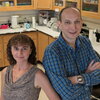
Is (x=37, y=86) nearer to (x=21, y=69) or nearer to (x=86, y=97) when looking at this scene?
(x=21, y=69)

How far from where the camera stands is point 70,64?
1476 mm

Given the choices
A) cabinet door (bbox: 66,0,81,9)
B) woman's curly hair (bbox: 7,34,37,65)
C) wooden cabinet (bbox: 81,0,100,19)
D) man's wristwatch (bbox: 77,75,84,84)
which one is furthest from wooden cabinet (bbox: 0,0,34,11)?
man's wristwatch (bbox: 77,75,84,84)

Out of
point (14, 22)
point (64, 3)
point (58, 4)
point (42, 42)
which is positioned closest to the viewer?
point (64, 3)

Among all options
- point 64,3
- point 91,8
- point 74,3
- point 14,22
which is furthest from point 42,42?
point 91,8

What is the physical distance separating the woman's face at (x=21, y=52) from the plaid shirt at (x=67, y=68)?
13 centimetres

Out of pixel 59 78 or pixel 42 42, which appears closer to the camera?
pixel 59 78

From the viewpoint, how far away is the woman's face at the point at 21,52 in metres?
1.44

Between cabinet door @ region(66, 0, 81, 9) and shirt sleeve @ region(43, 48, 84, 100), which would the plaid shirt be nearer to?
shirt sleeve @ region(43, 48, 84, 100)

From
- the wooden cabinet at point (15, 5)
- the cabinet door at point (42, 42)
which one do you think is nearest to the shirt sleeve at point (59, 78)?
the cabinet door at point (42, 42)

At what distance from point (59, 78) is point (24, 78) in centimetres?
25

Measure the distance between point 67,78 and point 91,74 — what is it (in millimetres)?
197

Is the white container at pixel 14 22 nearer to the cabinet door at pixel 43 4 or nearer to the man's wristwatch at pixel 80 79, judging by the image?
the cabinet door at pixel 43 4

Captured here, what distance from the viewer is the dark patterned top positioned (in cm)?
144

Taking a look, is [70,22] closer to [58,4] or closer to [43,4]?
[58,4]
